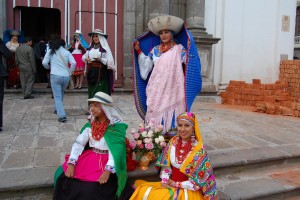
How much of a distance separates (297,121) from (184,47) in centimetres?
431

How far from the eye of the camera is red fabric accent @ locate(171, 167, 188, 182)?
3.06 m

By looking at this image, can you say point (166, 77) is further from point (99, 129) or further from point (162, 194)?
point (162, 194)

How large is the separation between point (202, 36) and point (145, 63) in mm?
5381

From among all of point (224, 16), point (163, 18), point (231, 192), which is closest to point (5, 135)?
point (163, 18)

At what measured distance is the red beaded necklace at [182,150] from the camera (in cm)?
305

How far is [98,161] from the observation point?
3.17 meters

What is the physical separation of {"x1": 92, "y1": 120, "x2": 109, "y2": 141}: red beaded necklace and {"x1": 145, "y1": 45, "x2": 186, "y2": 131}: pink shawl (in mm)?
849

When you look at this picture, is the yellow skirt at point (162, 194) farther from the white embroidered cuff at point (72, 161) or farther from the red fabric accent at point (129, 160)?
the white embroidered cuff at point (72, 161)

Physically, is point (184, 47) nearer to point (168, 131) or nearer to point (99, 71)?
point (168, 131)

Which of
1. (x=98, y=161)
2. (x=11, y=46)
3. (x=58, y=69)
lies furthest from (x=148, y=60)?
(x=11, y=46)

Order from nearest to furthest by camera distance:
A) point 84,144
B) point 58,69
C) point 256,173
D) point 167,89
Answer: point 84,144 < point 167,89 < point 256,173 < point 58,69

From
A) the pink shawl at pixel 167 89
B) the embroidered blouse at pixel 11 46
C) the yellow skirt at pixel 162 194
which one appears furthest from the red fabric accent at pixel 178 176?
the embroidered blouse at pixel 11 46

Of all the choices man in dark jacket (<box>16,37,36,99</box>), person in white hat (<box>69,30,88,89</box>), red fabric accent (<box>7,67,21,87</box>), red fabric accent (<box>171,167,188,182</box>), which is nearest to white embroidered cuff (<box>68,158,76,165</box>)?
red fabric accent (<box>171,167,188,182</box>)

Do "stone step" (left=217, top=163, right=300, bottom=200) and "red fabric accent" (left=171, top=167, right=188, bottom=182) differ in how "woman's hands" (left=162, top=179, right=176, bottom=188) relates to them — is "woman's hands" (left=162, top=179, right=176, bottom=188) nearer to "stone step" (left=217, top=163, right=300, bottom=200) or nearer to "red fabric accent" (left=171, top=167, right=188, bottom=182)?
"red fabric accent" (left=171, top=167, right=188, bottom=182)
